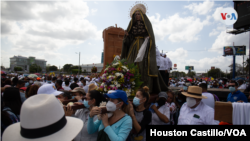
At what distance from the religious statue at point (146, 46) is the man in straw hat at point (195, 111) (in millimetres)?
1439

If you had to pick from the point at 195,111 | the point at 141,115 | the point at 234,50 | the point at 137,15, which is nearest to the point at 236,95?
the point at 195,111

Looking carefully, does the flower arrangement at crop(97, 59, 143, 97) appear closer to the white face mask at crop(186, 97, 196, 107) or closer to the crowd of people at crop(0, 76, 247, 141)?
the crowd of people at crop(0, 76, 247, 141)

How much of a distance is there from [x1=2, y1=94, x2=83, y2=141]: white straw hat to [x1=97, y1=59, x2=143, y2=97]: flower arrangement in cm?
196

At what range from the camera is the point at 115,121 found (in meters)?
2.65

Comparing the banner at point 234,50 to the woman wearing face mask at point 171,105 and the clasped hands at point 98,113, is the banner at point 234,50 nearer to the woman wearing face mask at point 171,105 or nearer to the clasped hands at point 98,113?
the woman wearing face mask at point 171,105

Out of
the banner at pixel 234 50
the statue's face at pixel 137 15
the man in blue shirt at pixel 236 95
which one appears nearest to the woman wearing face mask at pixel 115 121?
the statue's face at pixel 137 15

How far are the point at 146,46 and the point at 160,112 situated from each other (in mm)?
2137

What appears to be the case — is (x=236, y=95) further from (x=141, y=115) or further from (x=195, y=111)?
(x=141, y=115)

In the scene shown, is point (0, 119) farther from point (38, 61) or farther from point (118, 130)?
point (38, 61)

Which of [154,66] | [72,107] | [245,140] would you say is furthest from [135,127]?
[154,66]

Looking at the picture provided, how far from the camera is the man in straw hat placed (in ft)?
10.6

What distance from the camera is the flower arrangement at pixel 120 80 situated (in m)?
3.65

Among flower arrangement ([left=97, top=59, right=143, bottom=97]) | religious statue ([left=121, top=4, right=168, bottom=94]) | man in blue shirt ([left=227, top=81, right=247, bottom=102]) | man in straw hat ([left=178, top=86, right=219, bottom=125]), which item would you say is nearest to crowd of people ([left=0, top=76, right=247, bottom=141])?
man in straw hat ([left=178, top=86, right=219, bottom=125])

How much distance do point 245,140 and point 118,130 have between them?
1.88 meters
